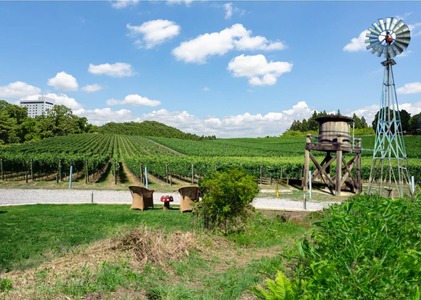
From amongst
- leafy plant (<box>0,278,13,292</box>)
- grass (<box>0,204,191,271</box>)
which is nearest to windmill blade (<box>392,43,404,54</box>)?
grass (<box>0,204,191,271</box>)

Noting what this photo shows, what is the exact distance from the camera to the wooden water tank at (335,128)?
23297mm

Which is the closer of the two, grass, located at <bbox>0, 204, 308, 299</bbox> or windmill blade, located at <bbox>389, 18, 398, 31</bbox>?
grass, located at <bbox>0, 204, 308, 299</bbox>

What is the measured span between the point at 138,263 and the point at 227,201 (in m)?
3.80

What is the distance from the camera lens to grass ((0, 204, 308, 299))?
4.58 meters

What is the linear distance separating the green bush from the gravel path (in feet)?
28.0

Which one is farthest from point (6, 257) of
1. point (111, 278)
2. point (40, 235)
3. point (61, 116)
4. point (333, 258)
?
point (61, 116)

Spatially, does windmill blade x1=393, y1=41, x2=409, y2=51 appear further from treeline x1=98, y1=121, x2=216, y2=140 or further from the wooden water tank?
treeline x1=98, y1=121, x2=216, y2=140

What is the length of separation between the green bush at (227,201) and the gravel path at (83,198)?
853 cm

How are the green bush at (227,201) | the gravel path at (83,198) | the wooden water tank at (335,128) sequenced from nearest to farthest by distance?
the green bush at (227,201), the gravel path at (83,198), the wooden water tank at (335,128)

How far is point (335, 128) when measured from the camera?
918 inches

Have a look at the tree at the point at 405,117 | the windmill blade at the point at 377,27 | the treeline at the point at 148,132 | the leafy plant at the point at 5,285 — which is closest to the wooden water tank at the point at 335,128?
the windmill blade at the point at 377,27

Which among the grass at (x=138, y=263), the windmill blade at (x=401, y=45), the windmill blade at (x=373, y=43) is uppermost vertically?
the windmill blade at (x=373, y=43)

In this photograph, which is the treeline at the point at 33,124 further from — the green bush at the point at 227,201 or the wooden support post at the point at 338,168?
the green bush at the point at 227,201

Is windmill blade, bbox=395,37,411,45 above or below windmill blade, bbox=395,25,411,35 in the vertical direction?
below
